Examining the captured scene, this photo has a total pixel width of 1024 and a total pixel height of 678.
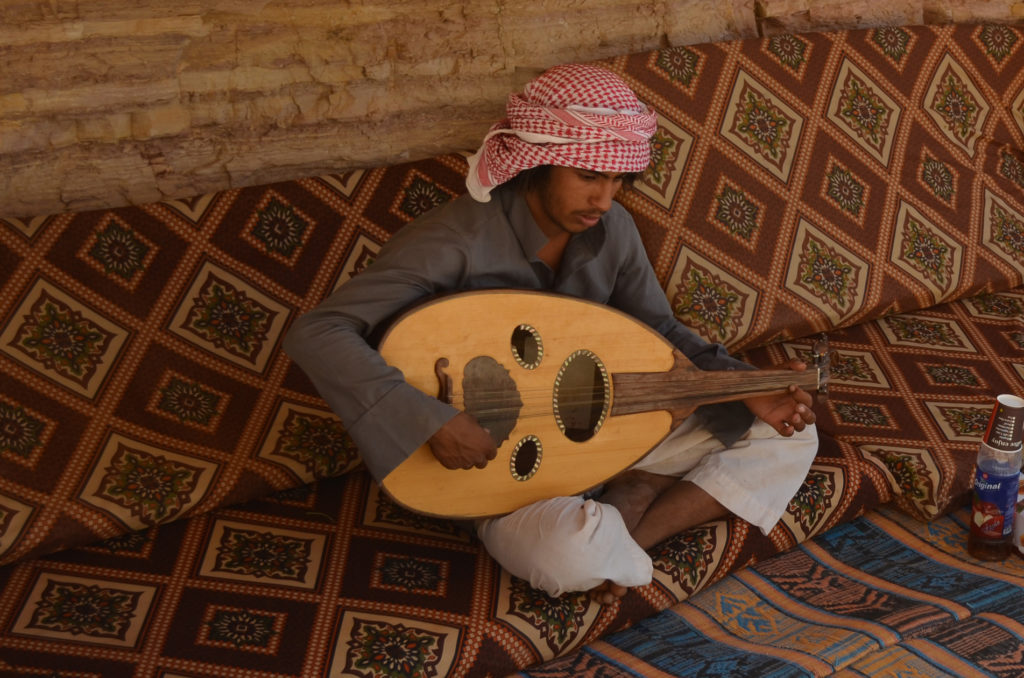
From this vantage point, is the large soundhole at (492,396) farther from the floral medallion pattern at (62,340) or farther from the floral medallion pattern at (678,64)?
the floral medallion pattern at (678,64)

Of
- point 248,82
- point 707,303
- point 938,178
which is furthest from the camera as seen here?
point 938,178

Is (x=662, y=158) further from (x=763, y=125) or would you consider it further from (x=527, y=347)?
(x=527, y=347)

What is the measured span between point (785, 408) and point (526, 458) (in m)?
0.62

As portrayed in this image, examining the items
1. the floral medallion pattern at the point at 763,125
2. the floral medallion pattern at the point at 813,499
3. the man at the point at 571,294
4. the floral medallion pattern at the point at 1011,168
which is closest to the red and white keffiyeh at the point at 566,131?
the man at the point at 571,294

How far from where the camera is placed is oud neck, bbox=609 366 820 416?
8.41 ft

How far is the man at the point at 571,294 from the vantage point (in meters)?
2.25

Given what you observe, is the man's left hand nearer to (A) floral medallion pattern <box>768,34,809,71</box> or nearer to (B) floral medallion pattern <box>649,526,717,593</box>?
(B) floral medallion pattern <box>649,526,717,593</box>

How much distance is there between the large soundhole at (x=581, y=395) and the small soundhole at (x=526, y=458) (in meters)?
0.07

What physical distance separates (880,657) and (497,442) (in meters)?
0.89

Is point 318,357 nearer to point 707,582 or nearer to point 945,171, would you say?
point 707,582

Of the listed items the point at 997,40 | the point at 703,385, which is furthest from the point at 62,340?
the point at 997,40

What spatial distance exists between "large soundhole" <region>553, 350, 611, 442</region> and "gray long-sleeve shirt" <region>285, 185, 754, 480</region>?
0.65 ft

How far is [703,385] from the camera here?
2605 mm

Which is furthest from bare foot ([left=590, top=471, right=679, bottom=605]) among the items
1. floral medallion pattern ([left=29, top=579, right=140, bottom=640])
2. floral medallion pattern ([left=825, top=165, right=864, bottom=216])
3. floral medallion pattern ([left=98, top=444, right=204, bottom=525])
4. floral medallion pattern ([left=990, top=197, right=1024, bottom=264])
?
floral medallion pattern ([left=990, top=197, right=1024, bottom=264])
